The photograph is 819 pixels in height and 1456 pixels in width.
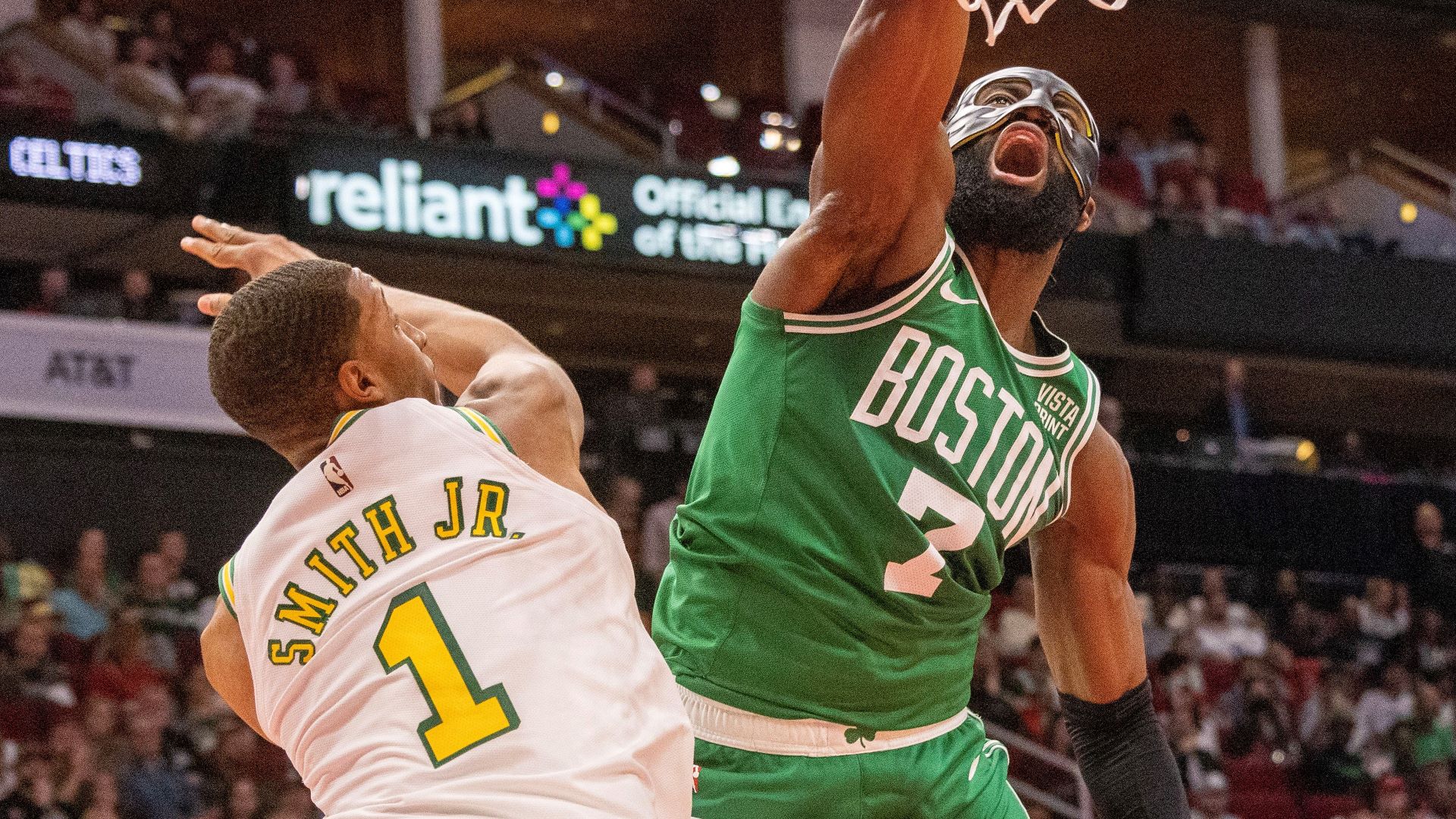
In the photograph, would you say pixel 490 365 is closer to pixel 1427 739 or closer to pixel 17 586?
pixel 17 586

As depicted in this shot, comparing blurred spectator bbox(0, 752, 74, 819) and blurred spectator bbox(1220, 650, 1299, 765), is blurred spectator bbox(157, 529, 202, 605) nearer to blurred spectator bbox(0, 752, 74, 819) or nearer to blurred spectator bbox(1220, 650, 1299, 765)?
blurred spectator bbox(0, 752, 74, 819)

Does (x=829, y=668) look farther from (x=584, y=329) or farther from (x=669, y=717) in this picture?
(x=584, y=329)

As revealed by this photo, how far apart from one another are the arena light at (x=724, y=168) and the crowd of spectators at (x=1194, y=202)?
12.2 ft

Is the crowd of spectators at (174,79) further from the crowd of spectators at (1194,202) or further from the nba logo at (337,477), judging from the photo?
the nba logo at (337,477)

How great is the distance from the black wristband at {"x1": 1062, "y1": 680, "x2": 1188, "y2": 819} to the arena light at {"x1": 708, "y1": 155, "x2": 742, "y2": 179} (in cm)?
1094

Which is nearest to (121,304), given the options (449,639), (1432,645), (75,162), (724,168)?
(75,162)

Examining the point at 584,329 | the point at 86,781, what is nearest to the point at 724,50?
the point at 584,329

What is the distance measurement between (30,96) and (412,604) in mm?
11534

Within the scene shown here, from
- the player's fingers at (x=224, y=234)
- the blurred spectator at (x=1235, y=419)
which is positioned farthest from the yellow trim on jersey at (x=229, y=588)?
the blurred spectator at (x=1235, y=419)

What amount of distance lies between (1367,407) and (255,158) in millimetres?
13838

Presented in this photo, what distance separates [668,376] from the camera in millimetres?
17891

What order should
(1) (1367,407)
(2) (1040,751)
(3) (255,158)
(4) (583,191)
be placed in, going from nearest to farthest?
(2) (1040,751) → (3) (255,158) → (4) (583,191) → (1) (1367,407)

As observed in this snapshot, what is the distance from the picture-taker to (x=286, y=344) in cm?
225

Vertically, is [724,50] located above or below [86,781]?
above
